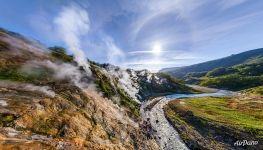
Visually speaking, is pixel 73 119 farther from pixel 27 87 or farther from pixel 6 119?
pixel 27 87

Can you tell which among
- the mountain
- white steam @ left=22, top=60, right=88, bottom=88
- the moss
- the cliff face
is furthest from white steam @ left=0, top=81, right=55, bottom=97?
the moss

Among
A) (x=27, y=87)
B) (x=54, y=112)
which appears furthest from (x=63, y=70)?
(x=54, y=112)

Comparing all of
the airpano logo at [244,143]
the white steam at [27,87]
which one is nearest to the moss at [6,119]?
the white steam at [27,87]

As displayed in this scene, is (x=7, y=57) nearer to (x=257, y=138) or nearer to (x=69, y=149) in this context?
(x=69, y=149)

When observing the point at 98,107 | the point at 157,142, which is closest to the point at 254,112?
the point at 157,142

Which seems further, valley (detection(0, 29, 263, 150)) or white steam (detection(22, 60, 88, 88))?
white steam (detection(22, 60, 88, 88))

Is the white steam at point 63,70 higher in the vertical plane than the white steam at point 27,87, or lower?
higher

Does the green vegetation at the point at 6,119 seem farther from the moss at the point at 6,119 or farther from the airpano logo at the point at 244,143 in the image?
the airpano logo at the point at 244,143

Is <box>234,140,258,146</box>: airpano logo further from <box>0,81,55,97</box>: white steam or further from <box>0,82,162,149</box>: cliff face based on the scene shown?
<box>0,81,55,97</box>: white steam

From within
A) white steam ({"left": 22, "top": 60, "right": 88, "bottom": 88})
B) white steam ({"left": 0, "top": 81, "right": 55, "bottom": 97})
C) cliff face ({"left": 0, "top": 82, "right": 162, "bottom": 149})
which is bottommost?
cliff face ({"left": 0, "top": 82, "right": 162, "bottom": 149})

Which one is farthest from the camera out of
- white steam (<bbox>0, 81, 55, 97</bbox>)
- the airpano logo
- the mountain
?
the airpano logo

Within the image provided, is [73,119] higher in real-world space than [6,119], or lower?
lower

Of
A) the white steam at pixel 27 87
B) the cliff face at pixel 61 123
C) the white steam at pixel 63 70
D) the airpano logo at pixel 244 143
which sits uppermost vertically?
the white steam at pixel 63 70

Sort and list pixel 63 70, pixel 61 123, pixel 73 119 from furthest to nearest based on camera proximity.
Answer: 1. pixel 63 70
2. pixel 73 119
3. pixel 61 123
